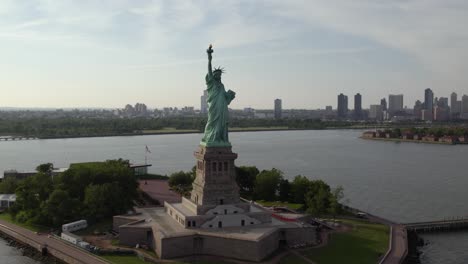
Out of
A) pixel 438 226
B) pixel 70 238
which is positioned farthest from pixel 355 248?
pixel 70 238

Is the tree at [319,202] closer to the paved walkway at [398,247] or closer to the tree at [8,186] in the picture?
the paved walkway at [398,247]

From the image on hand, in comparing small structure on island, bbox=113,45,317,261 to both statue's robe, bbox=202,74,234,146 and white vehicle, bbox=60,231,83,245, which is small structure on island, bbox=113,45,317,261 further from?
white vehicle, bbox=60,231,83,245

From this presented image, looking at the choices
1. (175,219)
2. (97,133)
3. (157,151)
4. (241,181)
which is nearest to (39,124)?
A: (97,133)

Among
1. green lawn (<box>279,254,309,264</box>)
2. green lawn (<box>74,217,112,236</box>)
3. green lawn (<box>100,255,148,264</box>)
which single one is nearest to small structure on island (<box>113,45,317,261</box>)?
green lawn (<box>279,254,309,264</box>)

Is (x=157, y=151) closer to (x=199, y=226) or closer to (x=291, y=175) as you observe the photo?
(x=291, y=175)

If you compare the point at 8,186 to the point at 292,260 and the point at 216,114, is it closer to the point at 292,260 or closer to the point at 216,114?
the point at 216,114

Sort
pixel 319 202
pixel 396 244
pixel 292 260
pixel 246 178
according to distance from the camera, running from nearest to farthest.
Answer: pixel 292 260 → pixel 396 244 → pixel 319 202 → pixel 246 178
